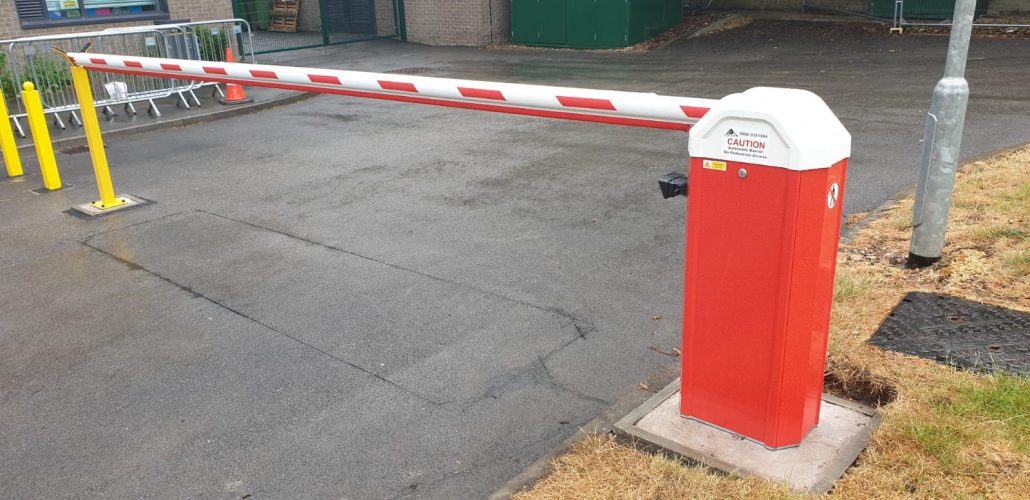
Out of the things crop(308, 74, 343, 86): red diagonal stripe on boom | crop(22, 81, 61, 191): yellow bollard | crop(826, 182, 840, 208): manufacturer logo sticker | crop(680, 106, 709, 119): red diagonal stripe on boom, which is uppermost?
crop(680, 106, 709, 119): red diagonal stripe on boom

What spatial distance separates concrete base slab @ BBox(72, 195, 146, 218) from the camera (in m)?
7.87

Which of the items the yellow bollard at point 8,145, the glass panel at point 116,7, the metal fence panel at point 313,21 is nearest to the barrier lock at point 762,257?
the yellow bollard at point 8,145

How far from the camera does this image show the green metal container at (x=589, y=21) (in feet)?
64.3

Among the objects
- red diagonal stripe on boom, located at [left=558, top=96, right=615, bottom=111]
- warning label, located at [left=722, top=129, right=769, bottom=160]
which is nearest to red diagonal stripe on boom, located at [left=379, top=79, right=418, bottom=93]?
red diagonal stripe on boom, located at [left=558, top=96, right=615, bottom=111]

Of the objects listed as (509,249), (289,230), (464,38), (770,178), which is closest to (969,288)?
(770,178)

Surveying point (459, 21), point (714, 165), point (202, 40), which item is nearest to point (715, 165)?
point (714, 165)

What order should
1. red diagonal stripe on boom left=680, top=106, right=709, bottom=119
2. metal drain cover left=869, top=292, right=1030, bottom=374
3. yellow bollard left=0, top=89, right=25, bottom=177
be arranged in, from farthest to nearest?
yellow bollard left=0, top=89, right=25, bottom=177 < metal drain cover left=869, top=292, right=1030, bottom=374 < red diagonal stripe on boom left=680, top=106, right=709, bottom=119

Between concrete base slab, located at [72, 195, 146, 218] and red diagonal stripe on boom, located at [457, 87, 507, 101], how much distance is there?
16.4 ft

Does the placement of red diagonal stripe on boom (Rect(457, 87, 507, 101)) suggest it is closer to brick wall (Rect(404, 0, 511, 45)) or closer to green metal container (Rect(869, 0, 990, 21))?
brick wall (Rect(404, 0, 511, 45))

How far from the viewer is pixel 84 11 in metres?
15.0

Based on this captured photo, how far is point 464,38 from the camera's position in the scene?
21.7 m

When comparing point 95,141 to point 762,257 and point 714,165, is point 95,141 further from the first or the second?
point 762,257

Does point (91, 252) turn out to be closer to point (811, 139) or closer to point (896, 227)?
point (811, 139)

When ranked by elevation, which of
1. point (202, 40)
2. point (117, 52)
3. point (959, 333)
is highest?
point (202, 40)
